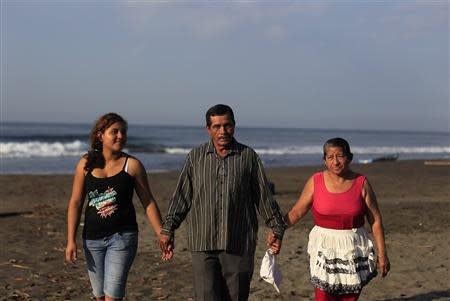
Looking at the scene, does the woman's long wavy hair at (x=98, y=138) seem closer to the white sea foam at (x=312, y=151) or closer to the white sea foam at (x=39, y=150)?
the white sea foam at (x=39, y=150)

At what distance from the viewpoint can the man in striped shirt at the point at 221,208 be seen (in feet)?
14.7

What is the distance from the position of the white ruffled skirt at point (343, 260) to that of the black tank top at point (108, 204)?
1464 millimetres

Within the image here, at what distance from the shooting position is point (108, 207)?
4.66 metres

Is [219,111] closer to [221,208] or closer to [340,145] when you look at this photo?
[221,208]

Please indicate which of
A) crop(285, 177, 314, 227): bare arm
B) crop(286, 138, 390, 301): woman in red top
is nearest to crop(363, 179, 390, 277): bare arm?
crop(286, 138, 390, 301): woman in red top

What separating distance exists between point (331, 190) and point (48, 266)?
16.6ft

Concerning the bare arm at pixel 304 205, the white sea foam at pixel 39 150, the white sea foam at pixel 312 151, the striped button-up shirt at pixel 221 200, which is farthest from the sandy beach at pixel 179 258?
the white sea foam at pixel 312 151

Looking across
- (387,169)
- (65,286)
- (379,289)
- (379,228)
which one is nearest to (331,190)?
(379,228)

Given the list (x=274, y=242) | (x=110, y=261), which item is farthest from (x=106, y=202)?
(x=274, y=242)

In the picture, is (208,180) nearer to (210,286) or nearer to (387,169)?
(210,286)

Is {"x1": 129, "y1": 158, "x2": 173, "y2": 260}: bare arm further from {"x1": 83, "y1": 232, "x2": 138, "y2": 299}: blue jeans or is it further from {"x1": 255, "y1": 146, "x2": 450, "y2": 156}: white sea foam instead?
{"x1": 255, "y1": 146, "x2": 450, "y2": 156}: white sea foam

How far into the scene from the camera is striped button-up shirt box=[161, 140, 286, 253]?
449cm

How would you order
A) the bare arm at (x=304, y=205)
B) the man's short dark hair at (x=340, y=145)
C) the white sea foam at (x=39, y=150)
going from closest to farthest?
the man's short dark hair at (x=340, y=145)
the bare arm at (x=304, y=205)
the white sea foam at (x=39, y=150)

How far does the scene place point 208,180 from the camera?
178 inches
